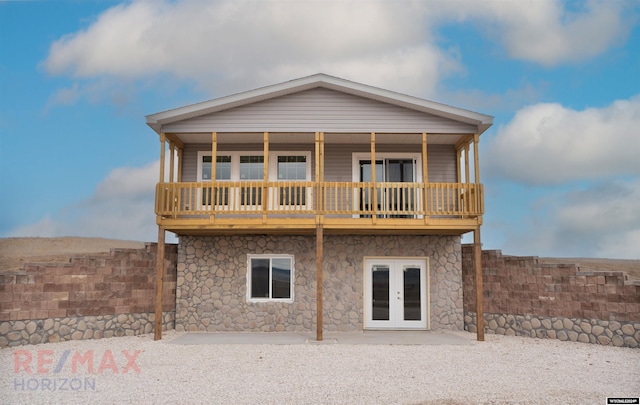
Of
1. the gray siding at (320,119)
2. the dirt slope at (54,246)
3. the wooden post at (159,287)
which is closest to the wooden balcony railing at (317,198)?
the wooden post at (159,287)

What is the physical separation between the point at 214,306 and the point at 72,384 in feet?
23.0

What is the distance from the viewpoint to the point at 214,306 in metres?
16.7

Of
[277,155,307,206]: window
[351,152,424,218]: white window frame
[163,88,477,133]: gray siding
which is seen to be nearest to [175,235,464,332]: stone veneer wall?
[351,152,424,218]: white window frame

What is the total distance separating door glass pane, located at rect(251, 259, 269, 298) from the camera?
16.9 meters

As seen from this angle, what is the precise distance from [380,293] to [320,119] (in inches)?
220

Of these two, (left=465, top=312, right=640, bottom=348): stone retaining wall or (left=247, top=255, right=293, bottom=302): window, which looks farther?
(left=247, top=255, right=293, bottom=302): window

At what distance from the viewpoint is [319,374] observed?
10.4 meters

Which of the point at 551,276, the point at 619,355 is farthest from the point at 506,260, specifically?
the point at 619,355

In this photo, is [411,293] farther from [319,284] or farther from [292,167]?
[292,167]

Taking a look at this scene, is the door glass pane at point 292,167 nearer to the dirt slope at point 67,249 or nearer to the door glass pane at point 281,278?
the door glass pane at point 281,278

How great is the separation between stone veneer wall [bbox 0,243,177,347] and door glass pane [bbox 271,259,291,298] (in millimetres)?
3085

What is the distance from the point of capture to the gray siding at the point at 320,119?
15734 mm

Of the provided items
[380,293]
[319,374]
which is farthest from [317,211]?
[319,374]

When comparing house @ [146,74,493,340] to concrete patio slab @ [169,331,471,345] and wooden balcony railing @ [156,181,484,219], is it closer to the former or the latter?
wooden balcony railing @ [156,181,484,219]
